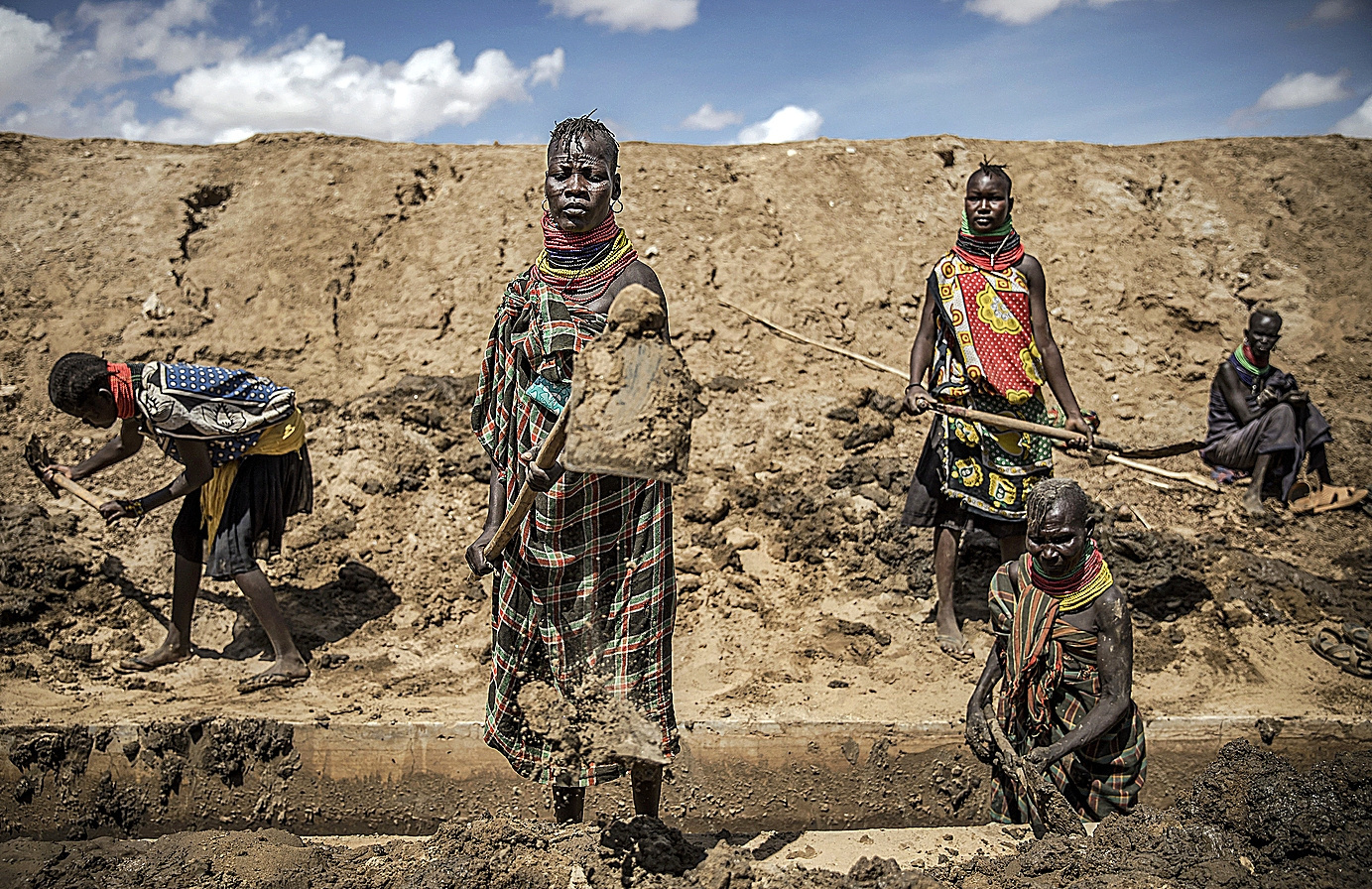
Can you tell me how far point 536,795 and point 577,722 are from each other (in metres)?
1.27

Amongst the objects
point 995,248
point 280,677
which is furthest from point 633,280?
point 280,677

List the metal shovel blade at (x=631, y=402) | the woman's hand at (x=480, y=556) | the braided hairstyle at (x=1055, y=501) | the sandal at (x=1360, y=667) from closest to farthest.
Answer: the metal shovel blade at (x=631, y=402)
the woman's hand at (x=480, y=556)
the braided hairstyle at (x=1055, y=501)
the sandal at (x=1360, y=667)

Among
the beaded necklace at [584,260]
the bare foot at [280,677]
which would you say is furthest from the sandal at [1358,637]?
the bare foot at [280,677]

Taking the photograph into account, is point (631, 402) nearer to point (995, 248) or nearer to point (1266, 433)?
point (995, 248)

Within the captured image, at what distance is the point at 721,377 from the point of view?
23.9 ft

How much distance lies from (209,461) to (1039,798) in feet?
11.9

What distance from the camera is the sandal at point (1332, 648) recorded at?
4.60 metres

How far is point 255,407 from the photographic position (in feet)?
13.9

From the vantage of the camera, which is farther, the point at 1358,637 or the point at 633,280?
the point at 1358,637

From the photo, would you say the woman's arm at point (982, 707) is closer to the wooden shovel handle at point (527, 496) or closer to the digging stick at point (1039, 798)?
the digging stick at point (1039, 798)

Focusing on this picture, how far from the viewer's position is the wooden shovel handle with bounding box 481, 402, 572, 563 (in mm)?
2281

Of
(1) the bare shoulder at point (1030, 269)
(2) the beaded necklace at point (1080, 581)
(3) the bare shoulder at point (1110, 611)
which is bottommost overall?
(3) the bare shoulder at point (1110, 611)

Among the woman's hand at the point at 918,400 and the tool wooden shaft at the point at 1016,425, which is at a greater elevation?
the woman's hand at the point at 918,400

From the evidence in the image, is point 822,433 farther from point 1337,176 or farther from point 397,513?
point 1337,176
